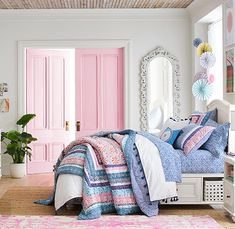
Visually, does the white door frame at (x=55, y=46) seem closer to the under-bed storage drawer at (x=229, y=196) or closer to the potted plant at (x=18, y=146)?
the potted plant at (x=18, y=146)

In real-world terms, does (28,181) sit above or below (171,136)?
below

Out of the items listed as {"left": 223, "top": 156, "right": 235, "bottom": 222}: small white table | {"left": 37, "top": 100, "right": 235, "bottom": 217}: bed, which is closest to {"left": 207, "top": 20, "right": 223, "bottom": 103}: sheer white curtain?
{"left": 37, "top": 100, "right": 235, "bottom": 217}: bed

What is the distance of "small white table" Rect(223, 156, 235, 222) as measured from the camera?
185 inches

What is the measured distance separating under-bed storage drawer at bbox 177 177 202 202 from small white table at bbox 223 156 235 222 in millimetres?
401

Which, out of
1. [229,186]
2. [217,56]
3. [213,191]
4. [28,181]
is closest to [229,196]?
[229,186]

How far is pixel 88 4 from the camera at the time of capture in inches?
311

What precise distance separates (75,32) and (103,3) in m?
0.74

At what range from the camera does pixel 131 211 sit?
5.01 metres

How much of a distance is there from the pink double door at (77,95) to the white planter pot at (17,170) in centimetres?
36

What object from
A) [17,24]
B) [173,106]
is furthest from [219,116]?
[17,24]

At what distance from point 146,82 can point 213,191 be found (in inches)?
129

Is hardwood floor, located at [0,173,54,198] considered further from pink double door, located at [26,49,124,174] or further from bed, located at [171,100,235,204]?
bed, located at [171,100,235,204]

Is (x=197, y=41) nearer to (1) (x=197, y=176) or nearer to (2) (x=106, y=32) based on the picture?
(2) (x=106, y=32)

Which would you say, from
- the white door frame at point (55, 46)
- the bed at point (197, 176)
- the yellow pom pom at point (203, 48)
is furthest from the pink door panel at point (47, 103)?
the bed at point (197, 176)
